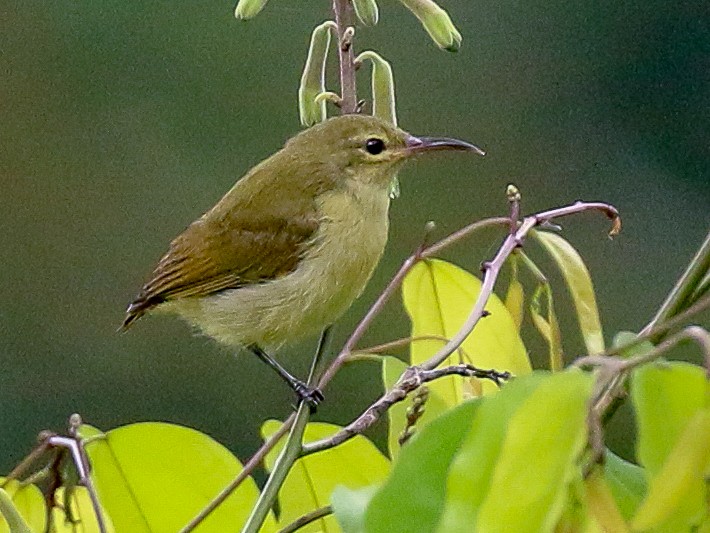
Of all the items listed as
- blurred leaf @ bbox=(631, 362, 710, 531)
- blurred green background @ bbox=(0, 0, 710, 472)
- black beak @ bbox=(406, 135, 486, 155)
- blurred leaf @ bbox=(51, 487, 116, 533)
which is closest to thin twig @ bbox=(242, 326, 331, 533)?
blurred leaf @ bbox=(51, 487, 116, 533)

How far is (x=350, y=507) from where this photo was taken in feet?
1.63

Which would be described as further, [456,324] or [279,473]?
[456,324]

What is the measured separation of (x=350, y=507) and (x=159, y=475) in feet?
0.85

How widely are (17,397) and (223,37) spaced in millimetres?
1465

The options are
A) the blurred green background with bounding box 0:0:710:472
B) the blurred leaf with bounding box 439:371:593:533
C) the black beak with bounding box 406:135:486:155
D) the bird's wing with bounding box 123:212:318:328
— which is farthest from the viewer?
the blurred green background with bounding box 0:0:710:472

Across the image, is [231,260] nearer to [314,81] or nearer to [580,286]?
[314,81]

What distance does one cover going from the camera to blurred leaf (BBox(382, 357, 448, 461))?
2.29 ft

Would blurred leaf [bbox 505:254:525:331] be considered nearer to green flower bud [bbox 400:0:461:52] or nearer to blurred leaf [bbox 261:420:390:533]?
blurred leaf [bbox 261:420:390:533]

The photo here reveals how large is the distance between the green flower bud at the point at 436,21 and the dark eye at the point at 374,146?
0.31 metres

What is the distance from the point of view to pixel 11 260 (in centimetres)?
468

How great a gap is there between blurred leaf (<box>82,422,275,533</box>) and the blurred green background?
Result: 2912 mm

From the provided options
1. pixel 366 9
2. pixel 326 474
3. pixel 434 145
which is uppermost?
pixel 366 9

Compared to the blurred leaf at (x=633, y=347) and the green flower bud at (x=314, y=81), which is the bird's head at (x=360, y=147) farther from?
the blurred leaf at (x=633, y=347)

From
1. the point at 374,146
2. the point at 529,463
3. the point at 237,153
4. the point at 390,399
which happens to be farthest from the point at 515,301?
the point at 237,153
